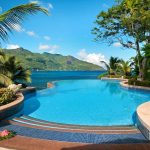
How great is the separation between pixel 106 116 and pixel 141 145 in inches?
232

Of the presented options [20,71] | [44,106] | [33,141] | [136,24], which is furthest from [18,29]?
[136,24]

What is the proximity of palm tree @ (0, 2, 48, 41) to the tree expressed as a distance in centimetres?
1933

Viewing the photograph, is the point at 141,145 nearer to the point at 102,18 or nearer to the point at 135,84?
the point at 135,84

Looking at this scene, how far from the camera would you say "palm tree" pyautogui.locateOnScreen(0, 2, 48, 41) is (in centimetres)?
659

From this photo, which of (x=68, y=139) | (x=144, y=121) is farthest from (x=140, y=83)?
(x=68, y=139)

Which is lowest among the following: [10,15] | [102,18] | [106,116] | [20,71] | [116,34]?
[106,116]

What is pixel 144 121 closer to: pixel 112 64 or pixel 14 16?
pixel 14 16

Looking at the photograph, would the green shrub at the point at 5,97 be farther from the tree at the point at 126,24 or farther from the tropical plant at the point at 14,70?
the tree at the point at 126,24

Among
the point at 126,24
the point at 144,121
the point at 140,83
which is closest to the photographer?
the point at 144,121

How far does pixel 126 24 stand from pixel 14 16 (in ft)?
69.2

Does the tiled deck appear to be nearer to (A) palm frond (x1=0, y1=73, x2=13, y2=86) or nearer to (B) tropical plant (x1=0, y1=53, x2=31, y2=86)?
(A) palm frond (x1=0, y1=73, x2=13, y2=86)

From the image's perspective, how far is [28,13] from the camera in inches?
260

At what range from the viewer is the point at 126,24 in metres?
25.9

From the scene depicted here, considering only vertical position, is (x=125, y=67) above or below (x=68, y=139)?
above
